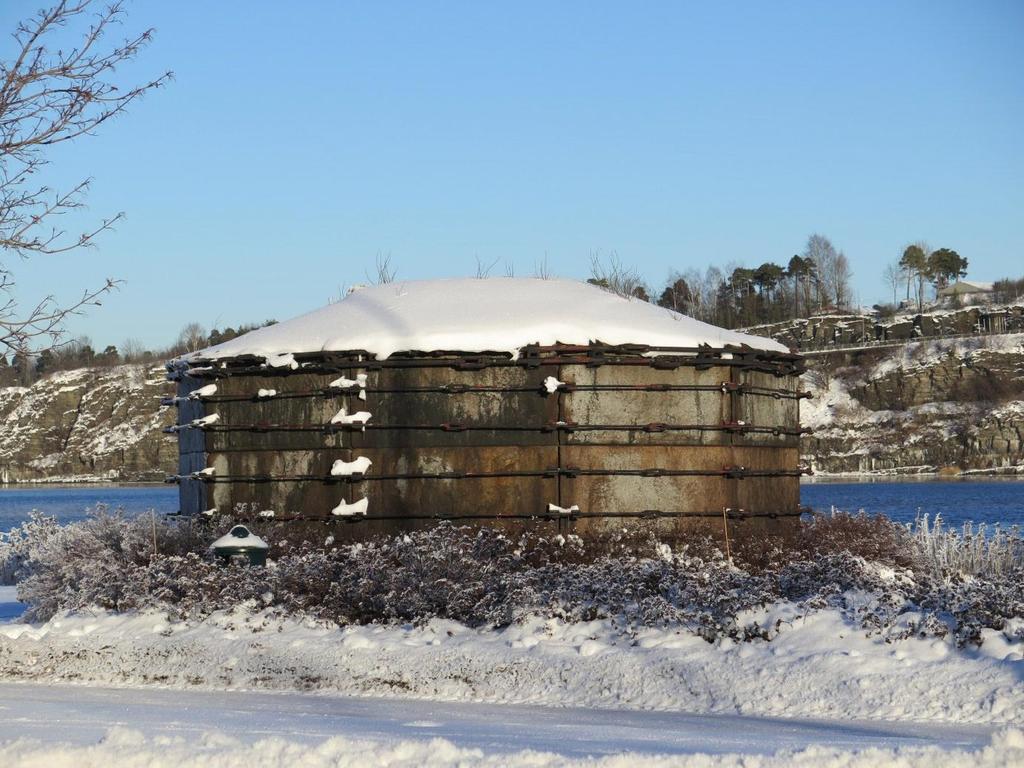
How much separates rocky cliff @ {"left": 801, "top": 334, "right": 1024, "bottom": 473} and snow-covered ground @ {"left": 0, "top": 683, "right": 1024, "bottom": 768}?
123 meters

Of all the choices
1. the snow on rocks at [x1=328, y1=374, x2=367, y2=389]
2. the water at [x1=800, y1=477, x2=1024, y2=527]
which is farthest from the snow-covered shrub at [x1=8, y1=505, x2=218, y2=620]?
the water at [x1=800, y1=477, x2=1024, y2=527]

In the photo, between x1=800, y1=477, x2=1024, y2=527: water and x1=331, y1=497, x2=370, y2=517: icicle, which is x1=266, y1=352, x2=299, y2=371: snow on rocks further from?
x1=800, y1=477, x2=1024, y2=527: water

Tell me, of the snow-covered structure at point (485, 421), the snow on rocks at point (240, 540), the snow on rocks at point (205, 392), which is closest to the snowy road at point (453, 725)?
the snow on rocks at point (240, 540)

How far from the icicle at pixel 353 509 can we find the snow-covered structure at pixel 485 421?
0.08 ft

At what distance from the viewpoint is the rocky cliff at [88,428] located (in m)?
170

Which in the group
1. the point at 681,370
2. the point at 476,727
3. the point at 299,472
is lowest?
the point at 476,727

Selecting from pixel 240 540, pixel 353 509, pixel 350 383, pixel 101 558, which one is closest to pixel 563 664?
pixel 240 540

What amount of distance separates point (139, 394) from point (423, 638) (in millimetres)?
171706

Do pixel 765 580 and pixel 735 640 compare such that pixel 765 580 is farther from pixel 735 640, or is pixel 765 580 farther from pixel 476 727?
pixel 476 727

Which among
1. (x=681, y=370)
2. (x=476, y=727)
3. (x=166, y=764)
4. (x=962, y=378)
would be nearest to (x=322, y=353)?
(x=681, y=370)

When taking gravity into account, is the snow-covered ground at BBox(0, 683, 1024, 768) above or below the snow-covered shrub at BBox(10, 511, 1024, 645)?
below

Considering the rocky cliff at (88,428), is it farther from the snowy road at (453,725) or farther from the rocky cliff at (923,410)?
the snowy road at (453,725)

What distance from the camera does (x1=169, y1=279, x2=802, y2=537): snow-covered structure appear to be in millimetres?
19188

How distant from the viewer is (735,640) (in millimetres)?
14047
